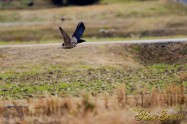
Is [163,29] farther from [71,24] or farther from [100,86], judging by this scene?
[100,86]

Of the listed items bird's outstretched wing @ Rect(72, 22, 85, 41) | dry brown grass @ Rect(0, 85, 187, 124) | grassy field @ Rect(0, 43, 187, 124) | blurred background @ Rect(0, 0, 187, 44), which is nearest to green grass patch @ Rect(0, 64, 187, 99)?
grassy field @ Rect(0, 43, 187, 124)

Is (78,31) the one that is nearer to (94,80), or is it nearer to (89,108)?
(94,80)

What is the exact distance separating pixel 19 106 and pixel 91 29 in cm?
3579

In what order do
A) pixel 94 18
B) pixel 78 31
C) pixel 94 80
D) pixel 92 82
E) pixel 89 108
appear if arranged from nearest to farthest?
pixel 89 108, pixel 92 82, pixel 94 80, pixel 78 31, pixel 94 18

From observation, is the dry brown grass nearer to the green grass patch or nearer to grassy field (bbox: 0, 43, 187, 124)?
grassy field (bbox: 0, 43, 187, 124)

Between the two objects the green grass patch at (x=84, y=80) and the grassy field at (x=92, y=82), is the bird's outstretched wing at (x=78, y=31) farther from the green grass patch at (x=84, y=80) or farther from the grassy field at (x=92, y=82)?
the green grass patch at (x=84, y=80)

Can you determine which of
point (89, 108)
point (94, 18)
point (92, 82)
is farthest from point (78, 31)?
point (94, 18)

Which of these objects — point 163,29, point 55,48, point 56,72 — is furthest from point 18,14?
point 56,72

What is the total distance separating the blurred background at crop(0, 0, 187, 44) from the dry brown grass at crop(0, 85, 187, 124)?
26.6 metres

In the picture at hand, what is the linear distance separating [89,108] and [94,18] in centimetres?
4666

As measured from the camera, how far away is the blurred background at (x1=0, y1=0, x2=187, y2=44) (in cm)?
5241

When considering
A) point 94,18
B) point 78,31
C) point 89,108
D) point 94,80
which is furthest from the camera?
point 94,18

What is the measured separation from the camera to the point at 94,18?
63.8m

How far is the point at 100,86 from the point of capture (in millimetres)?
25547
